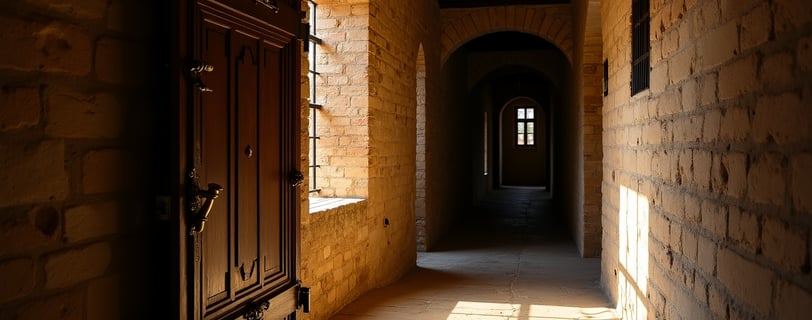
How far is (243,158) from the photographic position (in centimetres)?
232

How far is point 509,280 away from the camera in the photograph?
6207mm

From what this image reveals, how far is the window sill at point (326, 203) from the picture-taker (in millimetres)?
4531

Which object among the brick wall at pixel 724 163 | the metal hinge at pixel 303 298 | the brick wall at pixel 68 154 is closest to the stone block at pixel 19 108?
the brick wall at pixel 68 154

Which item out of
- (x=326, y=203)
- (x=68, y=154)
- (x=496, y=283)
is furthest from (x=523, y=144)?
(x=68, y=154)

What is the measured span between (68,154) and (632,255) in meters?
3.51

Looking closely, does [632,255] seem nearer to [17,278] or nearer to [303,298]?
[303,298]

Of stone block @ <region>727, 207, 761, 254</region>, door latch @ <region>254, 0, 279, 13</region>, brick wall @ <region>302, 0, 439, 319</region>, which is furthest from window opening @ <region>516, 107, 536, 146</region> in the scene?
stone block @ <region>727, 207, 761, 254</region>

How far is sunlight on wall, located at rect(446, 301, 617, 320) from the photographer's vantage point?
4.80 m

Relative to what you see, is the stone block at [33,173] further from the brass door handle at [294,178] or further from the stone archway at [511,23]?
the stone archway at [511,23]

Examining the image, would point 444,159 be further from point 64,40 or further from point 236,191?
point 64,40

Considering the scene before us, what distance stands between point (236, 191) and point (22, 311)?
864 millimetres

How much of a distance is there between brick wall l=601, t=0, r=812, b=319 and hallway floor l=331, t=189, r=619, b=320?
4.39 ft

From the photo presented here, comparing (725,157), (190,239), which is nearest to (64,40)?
(190,239)

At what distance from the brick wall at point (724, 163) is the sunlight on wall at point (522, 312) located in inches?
36.4
